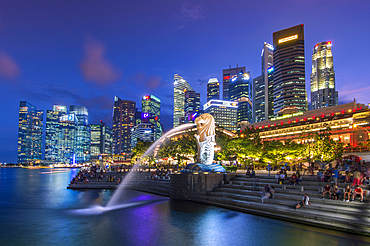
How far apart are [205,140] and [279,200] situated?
1147 cm

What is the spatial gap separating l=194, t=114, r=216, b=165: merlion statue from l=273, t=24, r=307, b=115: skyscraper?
15876 cm

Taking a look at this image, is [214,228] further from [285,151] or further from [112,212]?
[285,151]

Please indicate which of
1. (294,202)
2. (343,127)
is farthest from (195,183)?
(343,127)

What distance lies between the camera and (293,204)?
58.7 feet

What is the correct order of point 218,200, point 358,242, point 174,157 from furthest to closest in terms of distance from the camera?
point 174,157
point 218,200
point 358,242

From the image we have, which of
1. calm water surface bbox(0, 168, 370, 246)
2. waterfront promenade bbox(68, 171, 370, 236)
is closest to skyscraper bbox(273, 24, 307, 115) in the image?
waterfront promenade bbox(68, 171, 370, 236)

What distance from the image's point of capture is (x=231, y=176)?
27.4 m

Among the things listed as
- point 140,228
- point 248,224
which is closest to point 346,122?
point 248,224

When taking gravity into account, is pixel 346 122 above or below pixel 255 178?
above

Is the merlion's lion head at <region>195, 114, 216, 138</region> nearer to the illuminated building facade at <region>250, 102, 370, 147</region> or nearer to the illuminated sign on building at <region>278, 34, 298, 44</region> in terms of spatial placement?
the illuminated building facade at <region>250, 102, 370, 147</region>

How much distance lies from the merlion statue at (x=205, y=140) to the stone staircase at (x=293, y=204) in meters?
3.77

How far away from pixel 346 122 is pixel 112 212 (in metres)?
81.4

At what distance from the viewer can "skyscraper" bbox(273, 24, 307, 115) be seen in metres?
182

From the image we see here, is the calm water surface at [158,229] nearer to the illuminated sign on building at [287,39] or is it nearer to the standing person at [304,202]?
the standing person at [304,202]
